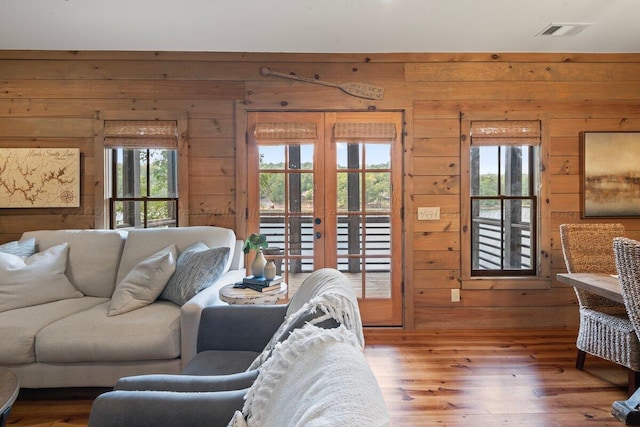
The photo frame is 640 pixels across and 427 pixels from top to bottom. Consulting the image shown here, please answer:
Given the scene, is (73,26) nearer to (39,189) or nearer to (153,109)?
(153,109)

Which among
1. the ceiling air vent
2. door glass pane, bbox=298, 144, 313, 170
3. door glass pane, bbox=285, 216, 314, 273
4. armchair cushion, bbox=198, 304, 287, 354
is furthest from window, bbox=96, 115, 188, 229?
the ceiling air vent

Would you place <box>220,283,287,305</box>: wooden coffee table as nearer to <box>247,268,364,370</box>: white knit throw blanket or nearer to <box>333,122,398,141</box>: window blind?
<box>247,268,364,370</box>: white knit throw blanket

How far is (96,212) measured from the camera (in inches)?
131

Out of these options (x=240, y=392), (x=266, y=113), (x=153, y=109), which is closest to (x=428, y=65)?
(x=266, y=113)

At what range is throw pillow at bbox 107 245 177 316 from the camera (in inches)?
90.8

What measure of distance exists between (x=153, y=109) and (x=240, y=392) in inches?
117

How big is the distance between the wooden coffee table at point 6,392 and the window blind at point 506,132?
359 cm

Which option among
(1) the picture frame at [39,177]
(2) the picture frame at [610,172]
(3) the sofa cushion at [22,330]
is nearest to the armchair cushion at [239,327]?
(3) the sofa cushion at [22,330]

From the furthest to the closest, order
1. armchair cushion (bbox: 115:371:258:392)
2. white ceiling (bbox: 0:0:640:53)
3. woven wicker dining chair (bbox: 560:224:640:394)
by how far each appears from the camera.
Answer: white ceiling (bbox: 0:0:640:53), woven wicker dining chair (bbox: 560:224:640:394), armchair cushion (bbox: 115:371:258:392)

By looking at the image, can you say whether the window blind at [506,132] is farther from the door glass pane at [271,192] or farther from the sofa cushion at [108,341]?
the sofa cushion at [108,341]

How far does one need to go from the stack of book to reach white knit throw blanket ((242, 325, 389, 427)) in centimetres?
135

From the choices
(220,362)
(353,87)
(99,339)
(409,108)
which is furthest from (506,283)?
(99,339)

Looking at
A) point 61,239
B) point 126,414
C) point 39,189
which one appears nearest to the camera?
point 126,414

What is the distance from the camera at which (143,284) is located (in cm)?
238
